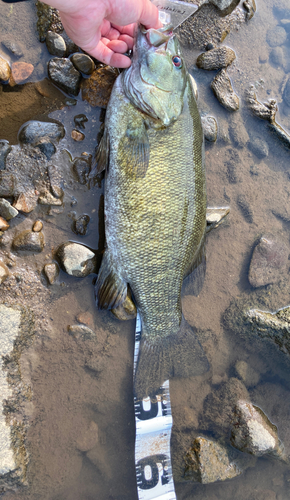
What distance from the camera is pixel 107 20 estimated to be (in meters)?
2.41

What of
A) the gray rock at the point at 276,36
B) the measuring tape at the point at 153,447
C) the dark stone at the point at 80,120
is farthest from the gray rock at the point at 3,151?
the gray rock at the point at 276,36

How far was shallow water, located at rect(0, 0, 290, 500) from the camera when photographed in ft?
9.19

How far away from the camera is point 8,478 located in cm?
251

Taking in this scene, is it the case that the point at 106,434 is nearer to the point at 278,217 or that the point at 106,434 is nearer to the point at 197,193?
the point at 197,193

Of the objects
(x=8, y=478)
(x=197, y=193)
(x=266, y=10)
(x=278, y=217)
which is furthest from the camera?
(x=266, y=10)

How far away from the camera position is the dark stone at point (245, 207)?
11.5 feet

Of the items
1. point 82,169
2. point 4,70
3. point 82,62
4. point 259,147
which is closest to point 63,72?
point 82,62

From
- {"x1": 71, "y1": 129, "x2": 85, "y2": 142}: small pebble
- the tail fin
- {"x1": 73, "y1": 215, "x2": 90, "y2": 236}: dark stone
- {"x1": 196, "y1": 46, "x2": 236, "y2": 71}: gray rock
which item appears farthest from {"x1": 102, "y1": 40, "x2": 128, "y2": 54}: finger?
the tail fin

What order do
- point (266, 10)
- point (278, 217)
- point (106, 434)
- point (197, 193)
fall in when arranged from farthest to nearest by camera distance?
1. point (266, 10)
2. point (278, 217)
3. point (106, 434)
4. point (197, 193)

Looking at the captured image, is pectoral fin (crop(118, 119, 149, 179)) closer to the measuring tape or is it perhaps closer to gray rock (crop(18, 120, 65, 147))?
gray rock (crop(18, 120, 65, 147))

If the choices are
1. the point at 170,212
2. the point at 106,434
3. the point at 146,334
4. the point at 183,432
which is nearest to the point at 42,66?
the point at 170,212

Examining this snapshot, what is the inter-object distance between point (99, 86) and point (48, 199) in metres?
1.25

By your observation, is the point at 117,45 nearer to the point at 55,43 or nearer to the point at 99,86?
the point at 99,86

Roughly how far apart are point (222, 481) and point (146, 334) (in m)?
1.77
